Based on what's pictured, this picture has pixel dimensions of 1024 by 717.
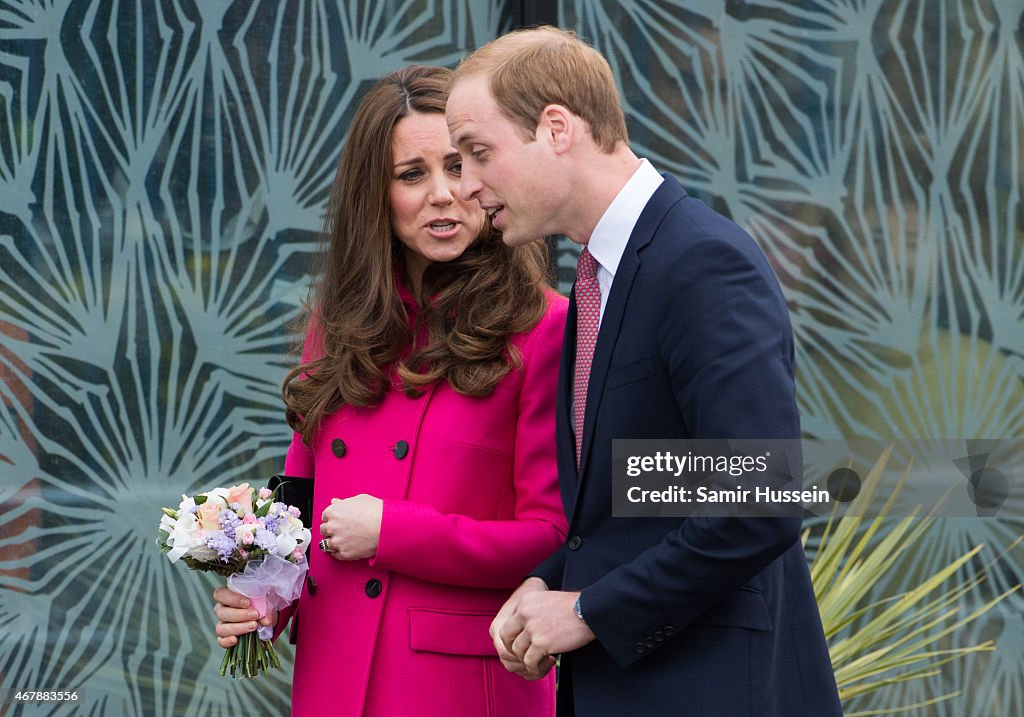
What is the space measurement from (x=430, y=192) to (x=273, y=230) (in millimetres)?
1729

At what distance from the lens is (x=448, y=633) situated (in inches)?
91.6

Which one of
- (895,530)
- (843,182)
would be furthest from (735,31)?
(895,530)

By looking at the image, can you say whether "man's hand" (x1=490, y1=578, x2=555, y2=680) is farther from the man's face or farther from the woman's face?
the woman's face

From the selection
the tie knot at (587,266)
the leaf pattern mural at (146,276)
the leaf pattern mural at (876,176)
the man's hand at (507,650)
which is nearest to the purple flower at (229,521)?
the man's hand at (507,650)

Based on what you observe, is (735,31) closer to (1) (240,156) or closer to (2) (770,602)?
→ (1) (240,156)

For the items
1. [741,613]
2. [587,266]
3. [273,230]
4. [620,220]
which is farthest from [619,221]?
[273,230]

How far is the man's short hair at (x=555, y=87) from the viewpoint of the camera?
6.34ft

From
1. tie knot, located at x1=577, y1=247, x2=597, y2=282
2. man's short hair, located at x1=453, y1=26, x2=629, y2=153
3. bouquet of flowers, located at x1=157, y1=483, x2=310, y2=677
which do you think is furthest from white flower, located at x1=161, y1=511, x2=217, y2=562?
man's short hair, located at x1=453, y1=26, x2=629, y2=153

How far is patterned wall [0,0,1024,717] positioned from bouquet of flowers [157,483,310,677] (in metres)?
1.80

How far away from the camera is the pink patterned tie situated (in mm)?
1999

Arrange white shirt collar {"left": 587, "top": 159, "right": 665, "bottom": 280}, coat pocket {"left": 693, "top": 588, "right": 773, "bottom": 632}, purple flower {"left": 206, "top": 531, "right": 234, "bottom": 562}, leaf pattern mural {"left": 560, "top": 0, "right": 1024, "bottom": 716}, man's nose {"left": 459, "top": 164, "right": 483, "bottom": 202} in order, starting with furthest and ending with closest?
1. leaf pattern mural {"left": 560, "top": 0, "right": 1024, "bottom": 716}
2. purple flower {"left": 206, "top": 531, "right": 234, "bottom": 562}
3. man's nose {"left": 459, "top": 164, "right": 483, "bottom": 202}
4. white shirt collar {"left": 587, "top": 159, "right": 665, "bottom": 280}
5. coat pocket {"left": 693, "top": 588, "right": 773, "bottom": 632}

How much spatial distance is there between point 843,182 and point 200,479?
7.53 ft

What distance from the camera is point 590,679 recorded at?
189 centimetres

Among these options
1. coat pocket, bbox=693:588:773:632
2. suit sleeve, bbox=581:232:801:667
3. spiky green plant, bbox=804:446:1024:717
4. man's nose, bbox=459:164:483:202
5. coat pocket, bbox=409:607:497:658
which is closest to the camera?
suit sleeve, bbox=581:232:801:667
